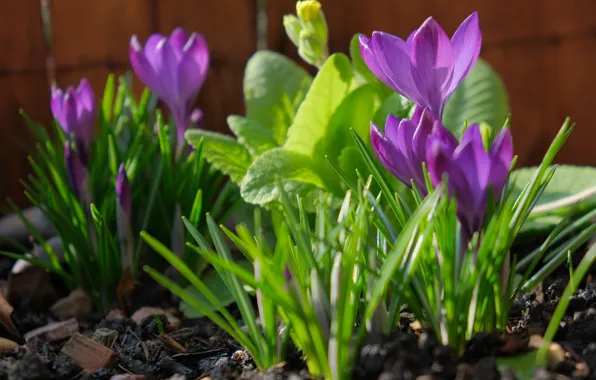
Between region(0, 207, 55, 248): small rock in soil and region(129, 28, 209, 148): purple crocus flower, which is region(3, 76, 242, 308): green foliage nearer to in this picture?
region(129, 28, 209, 148): purple crocus flower

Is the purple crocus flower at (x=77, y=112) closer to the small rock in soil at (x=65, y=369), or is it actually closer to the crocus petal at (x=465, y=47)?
the small rock in soil at (x=65, y=369)

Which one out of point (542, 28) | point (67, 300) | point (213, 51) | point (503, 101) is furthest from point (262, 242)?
point (542, 28)

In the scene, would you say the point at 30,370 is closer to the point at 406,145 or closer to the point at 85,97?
the point at 406,145

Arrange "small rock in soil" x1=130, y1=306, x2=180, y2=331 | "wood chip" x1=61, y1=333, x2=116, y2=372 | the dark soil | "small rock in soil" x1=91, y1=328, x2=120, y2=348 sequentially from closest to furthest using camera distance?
the dark soil, "wood chip" x1=61, y1=333, x2=116, y2=372, "small rock in soil" x1=91, y1=328, x2=120, y2=348, "small rock in soil" x1=130, y1=306, x2=180, y2=331

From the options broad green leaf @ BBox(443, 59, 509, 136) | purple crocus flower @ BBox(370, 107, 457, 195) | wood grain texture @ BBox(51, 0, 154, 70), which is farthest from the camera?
wood grain texture @ BBox(51, 0, 154, 70)

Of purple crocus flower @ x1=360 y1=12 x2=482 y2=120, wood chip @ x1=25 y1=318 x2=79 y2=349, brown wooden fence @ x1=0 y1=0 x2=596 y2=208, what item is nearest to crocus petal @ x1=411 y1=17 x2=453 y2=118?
purple crocus flower @ x1=360 y1=12 x2=482 y2=120
